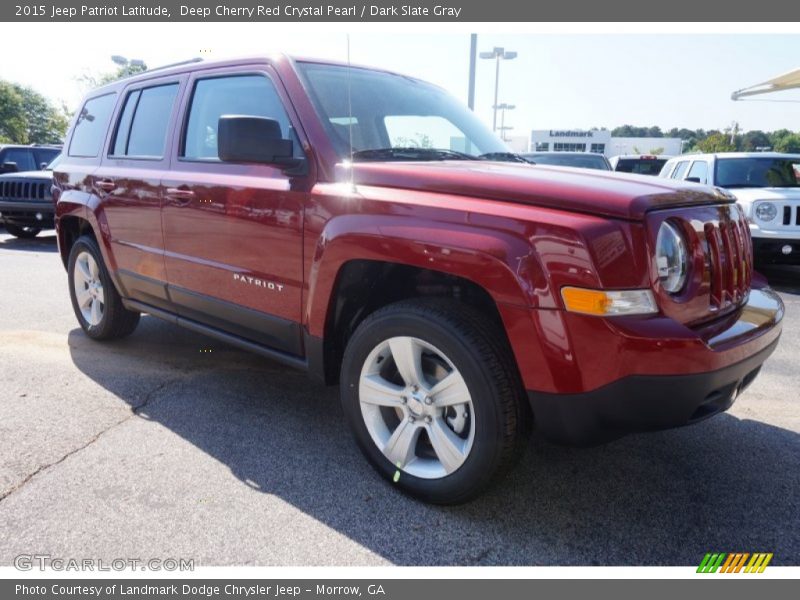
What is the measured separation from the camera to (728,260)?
2.38 meters

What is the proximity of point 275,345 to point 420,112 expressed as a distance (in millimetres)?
1522

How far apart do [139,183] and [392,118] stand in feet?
5.46

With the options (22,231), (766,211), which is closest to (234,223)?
(766,211)

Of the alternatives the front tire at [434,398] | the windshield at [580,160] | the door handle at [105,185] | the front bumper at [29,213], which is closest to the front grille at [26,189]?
the front bumper at [29,213]

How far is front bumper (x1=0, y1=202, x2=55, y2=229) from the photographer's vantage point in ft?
34.5

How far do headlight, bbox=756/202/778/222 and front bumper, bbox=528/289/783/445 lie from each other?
19.6 feet

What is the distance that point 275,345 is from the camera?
3.09 metres

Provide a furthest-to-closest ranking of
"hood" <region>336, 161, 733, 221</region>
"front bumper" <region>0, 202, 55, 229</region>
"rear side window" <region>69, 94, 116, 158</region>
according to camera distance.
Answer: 1. "front bumper" <region>0, 202, 55, 229</region>
2. "rear side window" <region>69, 94, 116, 158</region>
3. "hood" <region>336, 161, 733, 221</region>

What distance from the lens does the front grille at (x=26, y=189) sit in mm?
10602

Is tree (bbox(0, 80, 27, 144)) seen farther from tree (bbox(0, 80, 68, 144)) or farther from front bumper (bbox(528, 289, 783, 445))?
front bumper (bbox(528, 289, 783, 445))

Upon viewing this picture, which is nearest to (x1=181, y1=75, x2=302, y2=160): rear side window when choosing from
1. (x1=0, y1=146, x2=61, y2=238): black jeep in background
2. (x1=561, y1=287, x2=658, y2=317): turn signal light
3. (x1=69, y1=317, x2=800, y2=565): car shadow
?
(x1=69, y1=317, x2=800, y2=565): car shadow

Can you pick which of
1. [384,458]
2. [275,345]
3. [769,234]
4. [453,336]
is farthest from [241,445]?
[769,234]

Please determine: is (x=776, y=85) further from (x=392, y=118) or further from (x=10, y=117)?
(x=10, y=117)

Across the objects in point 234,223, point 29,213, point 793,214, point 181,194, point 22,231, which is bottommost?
point 22,231
